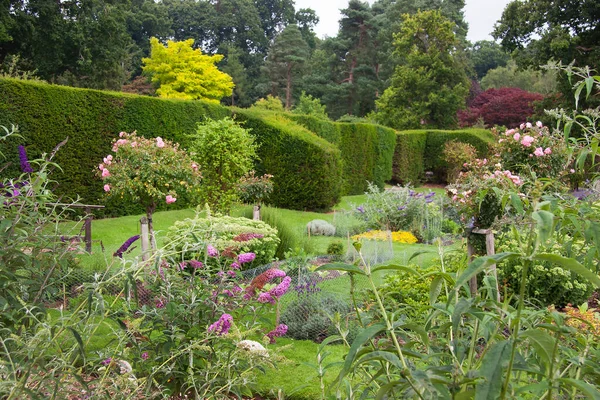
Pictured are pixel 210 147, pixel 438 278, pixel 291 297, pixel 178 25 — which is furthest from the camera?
pixel 178 25

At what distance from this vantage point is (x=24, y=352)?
1370 mm

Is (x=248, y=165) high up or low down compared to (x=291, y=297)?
up

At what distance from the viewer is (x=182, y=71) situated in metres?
26.6

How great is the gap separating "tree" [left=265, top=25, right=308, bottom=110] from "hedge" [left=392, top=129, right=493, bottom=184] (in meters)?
18.0

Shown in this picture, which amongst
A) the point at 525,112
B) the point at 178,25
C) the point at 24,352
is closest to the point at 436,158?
the point at 525,112

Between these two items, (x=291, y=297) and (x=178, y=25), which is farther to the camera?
(x=178, y=25)

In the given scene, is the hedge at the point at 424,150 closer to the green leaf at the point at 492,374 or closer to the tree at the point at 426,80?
the tree at the point at 426,80

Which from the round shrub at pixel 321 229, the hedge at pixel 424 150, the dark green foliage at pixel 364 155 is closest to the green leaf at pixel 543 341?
the round shrub at pixel 321 229

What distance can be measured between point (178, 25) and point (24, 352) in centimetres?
4954

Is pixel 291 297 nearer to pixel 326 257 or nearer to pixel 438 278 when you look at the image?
pixel 326 257

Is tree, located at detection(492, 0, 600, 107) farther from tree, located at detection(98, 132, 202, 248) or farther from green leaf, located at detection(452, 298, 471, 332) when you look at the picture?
green leaf, located at detection(452, 298, 471, 332)

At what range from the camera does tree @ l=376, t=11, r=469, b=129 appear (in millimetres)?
28531

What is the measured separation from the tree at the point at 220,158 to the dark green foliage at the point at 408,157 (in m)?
14.2

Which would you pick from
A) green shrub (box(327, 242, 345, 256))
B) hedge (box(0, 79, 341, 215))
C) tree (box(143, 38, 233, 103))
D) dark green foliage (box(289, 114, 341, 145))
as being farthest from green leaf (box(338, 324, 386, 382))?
tree (box(143, 38, 233, 103))
